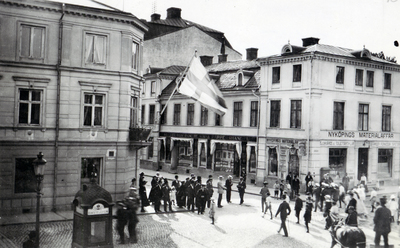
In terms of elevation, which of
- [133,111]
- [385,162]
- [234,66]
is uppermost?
[234,66]

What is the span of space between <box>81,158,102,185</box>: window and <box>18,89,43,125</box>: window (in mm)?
2967

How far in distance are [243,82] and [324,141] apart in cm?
883

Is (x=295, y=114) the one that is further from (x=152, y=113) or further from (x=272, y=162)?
(x=152, y=113)

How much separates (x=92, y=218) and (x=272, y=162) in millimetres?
20012

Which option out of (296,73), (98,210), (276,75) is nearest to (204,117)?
(276,75)

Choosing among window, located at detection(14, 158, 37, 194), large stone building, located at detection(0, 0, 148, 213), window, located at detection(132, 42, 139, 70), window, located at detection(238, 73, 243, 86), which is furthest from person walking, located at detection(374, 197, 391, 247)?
window, located at detection(238, 73, 243, 86)

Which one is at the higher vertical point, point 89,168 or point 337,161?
point 337,161

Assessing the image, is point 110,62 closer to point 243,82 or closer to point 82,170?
point 82,170

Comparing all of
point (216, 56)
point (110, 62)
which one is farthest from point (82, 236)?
point (216, 56)

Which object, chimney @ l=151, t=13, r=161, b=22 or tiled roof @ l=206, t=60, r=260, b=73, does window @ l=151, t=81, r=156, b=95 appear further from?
chimney @ l=151, t=13, r=161, b=22

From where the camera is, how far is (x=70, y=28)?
18.8m

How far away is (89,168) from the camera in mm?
19750

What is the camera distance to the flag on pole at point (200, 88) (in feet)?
64.7

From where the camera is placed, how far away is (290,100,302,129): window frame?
28.2m
